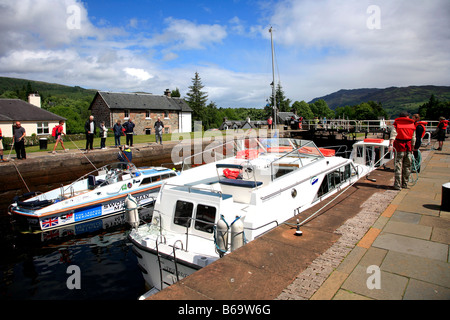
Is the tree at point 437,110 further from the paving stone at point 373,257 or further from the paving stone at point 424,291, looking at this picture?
the paving stone at point 424,291

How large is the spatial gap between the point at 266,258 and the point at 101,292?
504cm

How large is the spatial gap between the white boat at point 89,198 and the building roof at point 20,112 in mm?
29427

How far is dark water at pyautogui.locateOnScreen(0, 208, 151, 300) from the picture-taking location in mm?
7199

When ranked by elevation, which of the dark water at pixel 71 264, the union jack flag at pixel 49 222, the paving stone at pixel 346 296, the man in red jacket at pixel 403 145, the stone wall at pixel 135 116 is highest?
the stone wall at pixel 135 116

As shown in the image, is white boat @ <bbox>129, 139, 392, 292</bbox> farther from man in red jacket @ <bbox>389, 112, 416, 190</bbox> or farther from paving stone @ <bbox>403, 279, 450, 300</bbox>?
paving stone @ <bbox>403, 279, 450, 300</bbox>

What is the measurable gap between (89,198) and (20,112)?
3349 centimetres

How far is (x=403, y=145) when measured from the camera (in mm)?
7848

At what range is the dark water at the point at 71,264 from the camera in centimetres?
720

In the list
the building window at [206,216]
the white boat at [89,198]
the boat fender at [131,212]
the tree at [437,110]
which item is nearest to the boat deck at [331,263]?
the building window at [206,216]

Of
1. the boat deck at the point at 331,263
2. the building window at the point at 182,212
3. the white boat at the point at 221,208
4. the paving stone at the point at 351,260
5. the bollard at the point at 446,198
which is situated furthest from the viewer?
the building window at the point at 182,212

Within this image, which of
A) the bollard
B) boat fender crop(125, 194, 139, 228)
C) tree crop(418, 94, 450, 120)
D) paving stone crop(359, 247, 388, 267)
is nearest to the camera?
paving stone crop(359, 247, 388, 267)

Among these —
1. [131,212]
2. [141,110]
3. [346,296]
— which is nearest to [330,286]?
[346,296]

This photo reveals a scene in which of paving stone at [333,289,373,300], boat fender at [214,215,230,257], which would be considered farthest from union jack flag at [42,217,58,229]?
paving stone at [333,289,373,300]

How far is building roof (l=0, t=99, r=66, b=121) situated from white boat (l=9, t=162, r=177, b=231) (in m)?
29.4
